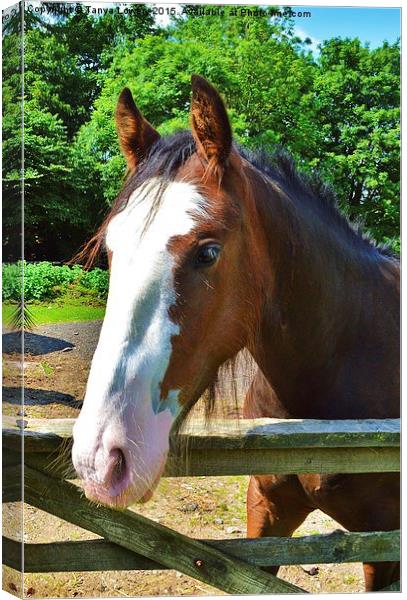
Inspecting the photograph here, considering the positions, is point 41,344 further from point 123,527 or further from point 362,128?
point 362,128

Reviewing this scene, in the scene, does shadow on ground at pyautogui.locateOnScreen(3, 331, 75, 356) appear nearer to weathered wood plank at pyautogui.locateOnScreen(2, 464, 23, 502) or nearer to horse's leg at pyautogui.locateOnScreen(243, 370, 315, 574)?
weathered wood plank at pyautogui.locateOnScreen(2, 464, 23, 502)

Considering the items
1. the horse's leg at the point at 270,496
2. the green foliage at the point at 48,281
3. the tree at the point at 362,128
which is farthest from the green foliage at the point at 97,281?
the tree at the point at 362,128

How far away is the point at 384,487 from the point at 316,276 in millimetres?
A: 936

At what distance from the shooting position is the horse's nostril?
1951 millimetres

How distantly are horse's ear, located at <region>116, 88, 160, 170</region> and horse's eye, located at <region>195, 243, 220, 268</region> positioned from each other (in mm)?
510

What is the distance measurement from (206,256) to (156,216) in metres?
0.20

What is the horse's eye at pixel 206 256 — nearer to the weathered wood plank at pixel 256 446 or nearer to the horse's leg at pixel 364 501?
the weathered wood plank at pixel 256 446

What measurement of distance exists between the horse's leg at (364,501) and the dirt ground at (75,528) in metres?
0.26

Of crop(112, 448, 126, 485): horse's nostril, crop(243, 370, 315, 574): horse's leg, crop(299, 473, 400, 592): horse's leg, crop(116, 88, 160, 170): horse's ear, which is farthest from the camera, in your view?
crop(243, 370, 315, 574): horse's leg

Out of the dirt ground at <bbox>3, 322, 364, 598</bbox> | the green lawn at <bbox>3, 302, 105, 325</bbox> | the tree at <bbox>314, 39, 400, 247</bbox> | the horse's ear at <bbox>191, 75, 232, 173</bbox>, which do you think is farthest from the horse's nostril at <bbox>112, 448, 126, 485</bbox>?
the tree at <bbox>314, 39, 400, 247</bbox>

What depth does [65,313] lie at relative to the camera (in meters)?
3.12

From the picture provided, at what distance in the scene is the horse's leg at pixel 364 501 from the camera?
275 centimetres

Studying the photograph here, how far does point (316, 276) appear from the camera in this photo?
2.65 m

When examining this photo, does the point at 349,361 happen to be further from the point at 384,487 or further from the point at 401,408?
the point at 384,487
